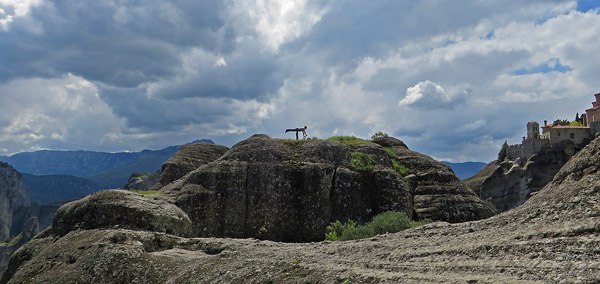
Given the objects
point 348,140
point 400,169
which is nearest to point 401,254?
point 400,169

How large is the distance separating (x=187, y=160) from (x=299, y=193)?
35.6 ft

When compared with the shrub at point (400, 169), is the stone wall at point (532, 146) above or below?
above

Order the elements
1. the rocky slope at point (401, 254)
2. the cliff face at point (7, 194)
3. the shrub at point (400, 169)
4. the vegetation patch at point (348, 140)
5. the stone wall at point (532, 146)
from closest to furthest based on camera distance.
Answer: the rocky slope at point (401, 254) < the shrub at point (400, 169) < the vegetation patch at point (348, 140) < the stone wall at point (532, 146) < the cliff face at point (7, 194)

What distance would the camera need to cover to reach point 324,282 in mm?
7402

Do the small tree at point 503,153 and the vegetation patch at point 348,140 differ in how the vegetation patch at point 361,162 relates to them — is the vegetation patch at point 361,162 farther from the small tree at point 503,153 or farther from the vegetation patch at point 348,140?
the small tree at point 503,153

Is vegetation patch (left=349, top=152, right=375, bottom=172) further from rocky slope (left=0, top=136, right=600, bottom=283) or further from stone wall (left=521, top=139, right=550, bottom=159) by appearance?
stone wall (left=521, top=139, right=550, bottom=159)

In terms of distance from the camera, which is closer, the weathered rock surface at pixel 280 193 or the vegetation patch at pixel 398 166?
the weathered rock surface at pixel 280 193

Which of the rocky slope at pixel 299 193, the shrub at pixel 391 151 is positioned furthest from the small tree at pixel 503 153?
the rocky slope at pixel 299 193

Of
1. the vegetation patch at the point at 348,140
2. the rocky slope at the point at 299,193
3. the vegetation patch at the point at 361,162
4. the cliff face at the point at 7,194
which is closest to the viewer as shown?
the rocky slope at the point at 299,193

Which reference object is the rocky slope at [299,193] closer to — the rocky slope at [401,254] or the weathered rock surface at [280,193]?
the weathered rock surface at [280,193]

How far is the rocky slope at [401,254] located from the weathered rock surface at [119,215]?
30.3 inches

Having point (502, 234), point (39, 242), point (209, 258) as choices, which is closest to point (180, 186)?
point (39, 242)

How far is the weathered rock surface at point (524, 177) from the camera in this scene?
74.9 metres

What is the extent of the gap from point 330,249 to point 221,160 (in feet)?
53.4
